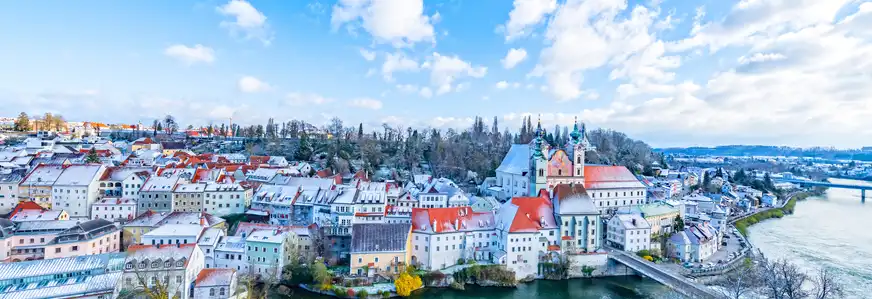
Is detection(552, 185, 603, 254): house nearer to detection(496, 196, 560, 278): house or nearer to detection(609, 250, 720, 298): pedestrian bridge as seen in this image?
detection(496, 196, 560, 278): house

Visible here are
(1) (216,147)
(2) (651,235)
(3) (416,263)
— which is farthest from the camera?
(1) (216,147)

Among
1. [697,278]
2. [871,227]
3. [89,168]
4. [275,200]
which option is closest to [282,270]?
[275,200]

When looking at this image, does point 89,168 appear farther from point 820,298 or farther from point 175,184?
point 820,298

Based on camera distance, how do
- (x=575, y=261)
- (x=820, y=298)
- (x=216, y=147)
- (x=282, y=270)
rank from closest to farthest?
(x=820, y=298) < (x=282, y=270) < (x=575, y=261) < (x=216, y=147)

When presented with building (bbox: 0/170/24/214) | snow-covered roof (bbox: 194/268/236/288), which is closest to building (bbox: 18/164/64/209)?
building (bbox: 0/170/24/214)

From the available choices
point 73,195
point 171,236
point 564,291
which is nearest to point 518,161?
point 564,291

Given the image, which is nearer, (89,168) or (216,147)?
(89,168)
